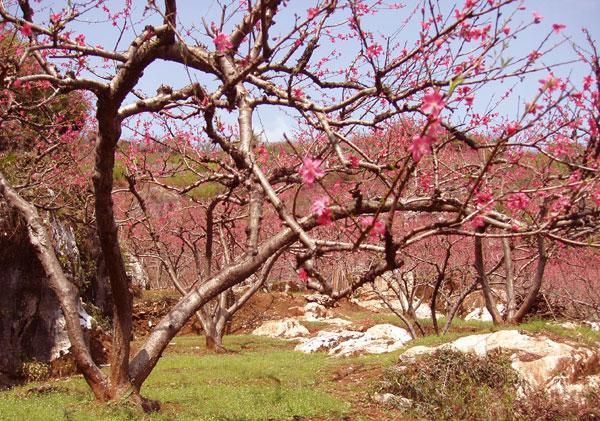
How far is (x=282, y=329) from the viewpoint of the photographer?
20625 mm

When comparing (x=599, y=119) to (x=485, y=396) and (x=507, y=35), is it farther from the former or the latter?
(x=485, y=396)

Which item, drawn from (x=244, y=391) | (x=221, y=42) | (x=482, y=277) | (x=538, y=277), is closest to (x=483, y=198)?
(x=221, y=42)

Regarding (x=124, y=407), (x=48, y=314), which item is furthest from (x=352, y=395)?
(x=48, y=314)

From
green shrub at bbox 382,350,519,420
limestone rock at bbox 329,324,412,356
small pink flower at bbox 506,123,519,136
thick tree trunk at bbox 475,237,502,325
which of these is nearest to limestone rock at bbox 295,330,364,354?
limestone rock at bbox 329,324,412,356

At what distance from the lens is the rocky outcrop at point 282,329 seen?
2017 centimetres

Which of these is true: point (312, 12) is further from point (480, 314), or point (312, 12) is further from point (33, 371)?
point (480, 314)

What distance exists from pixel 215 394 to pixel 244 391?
0.48 metres

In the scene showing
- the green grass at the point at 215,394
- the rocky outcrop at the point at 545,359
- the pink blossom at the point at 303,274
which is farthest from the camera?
the rocky outcrop at the point at 545,359

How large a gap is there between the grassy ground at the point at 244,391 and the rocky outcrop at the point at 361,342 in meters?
0.82

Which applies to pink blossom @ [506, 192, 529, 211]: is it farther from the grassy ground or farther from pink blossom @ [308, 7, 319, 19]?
the grassy ground

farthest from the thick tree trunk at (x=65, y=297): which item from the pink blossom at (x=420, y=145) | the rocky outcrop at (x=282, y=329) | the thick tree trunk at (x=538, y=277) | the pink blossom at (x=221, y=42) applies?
the rocky outcrop at (x=282, y=329)

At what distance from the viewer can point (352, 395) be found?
8.72 metres

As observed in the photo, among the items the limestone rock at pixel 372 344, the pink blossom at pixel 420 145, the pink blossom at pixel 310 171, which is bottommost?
the limestone rock at pixel 372 344

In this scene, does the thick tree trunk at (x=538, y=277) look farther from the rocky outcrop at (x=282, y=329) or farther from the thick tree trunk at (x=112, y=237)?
the rocky outcrop at (x=282, y=329)
